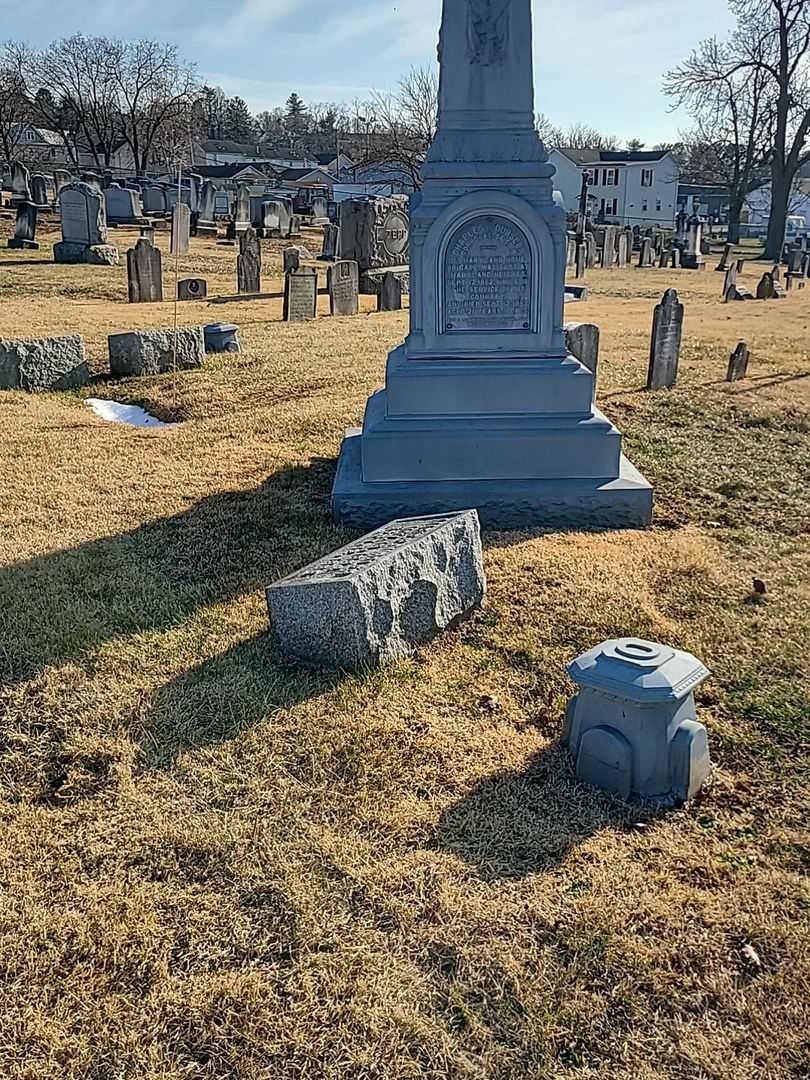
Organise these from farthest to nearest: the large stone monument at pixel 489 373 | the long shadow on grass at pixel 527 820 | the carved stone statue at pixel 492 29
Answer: the large stone monument at pixel 489 373 → the carved stone statue at pixel 492 29 → the long shadow on grass at pixel 527 820

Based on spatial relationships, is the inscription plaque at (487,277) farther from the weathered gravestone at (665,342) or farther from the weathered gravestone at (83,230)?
the weathered gravestone at (83,230)

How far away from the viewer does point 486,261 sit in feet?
18.7

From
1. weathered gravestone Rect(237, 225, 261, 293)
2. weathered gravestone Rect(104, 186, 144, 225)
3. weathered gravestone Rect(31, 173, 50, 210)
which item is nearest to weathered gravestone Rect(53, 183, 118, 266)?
weathered gravestone Rect(237, 225, 261, 293)

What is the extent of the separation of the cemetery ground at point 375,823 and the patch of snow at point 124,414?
2500mm

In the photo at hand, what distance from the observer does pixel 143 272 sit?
15.6m

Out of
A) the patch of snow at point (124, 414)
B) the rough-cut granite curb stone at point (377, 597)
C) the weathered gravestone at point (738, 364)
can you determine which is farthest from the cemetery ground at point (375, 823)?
the weathered gravestone at point (738, 364)

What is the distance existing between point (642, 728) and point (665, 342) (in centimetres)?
732

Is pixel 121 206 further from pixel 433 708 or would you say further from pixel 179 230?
pixel 433 708

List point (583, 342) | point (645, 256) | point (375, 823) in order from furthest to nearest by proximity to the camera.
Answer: point (645, 256), point (583, 342), point (375, 823)

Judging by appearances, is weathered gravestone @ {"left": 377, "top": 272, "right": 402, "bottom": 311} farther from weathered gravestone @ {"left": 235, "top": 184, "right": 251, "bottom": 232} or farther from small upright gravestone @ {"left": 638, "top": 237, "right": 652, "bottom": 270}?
weathered gravestone @ {"left": 235, "top": 184, "right": 251, "bottom": 232}

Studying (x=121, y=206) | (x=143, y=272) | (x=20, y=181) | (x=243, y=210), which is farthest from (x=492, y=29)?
(x=20, y=181)

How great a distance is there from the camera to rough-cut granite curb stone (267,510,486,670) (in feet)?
12.3

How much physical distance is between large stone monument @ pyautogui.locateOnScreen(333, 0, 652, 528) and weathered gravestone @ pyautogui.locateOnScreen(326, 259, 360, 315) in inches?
405

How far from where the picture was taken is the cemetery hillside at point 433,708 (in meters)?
2.31
